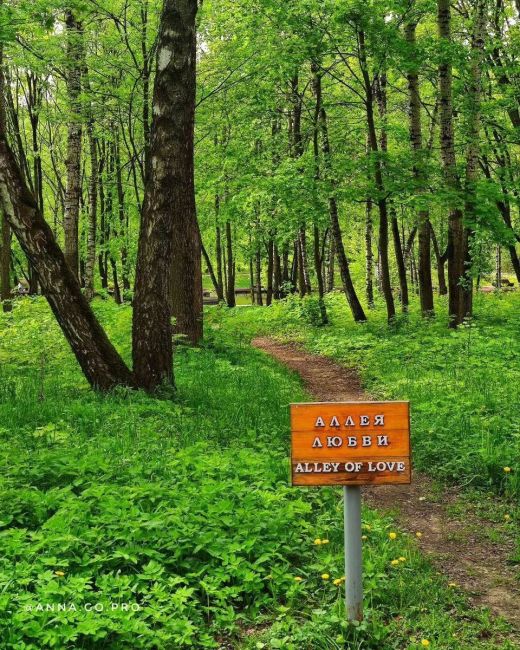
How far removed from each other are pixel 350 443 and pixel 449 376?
7.18m

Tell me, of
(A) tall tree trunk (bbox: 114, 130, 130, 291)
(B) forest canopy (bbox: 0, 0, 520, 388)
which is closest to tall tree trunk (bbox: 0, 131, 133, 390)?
(B) forest canopy (bbox: 0, 0, 520, 388)

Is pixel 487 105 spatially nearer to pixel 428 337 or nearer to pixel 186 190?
pixel 428 337

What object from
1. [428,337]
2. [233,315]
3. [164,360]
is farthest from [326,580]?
[233,315]

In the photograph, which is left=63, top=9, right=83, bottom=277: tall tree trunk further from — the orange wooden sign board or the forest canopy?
the orange wooden sign board

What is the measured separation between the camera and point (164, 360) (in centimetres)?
895

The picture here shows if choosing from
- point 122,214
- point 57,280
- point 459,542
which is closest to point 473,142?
point 57,280

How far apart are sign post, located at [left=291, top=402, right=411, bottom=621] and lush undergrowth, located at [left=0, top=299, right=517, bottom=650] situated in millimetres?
1013

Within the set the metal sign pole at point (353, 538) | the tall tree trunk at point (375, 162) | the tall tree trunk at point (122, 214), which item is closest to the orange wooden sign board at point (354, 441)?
the metal sign pole at point (353, 538)

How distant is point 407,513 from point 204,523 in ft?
7.56

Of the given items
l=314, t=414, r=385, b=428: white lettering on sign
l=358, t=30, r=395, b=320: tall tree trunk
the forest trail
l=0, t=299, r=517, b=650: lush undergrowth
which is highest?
l=358, t=30, r=395, b=320: tall tree trunk

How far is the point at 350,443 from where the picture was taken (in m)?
3.65

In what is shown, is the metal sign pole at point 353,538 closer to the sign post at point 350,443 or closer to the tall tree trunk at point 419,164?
the sign post at point 350,443

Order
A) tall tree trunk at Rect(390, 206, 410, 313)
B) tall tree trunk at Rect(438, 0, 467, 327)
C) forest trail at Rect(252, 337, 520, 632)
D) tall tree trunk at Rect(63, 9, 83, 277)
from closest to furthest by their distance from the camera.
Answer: forest trail at Rect(252, 337, 520, 632), tall tree trunk at Rect(438, 0, 467, 327), tall tree trunk at Rect(63, 9, 83, 277), tall tree trunk at Rect(390, 206, 410, 313)

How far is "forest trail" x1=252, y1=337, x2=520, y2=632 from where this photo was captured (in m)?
4.41
